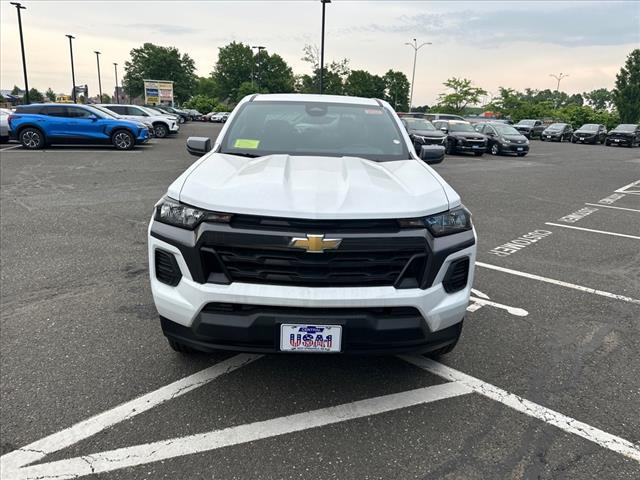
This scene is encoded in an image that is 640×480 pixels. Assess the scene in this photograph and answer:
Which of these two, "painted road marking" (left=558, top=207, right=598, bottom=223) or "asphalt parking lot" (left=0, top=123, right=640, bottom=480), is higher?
"painted road marking" (left=558, top=207, right=598, bottom=223)

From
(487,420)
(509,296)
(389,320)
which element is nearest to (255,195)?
(389,320)

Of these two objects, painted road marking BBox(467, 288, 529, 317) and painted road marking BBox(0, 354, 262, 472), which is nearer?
painted road marking BBox(0, 354, 262, 472)

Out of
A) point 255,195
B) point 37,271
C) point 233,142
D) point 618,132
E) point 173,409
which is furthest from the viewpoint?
point 618,132

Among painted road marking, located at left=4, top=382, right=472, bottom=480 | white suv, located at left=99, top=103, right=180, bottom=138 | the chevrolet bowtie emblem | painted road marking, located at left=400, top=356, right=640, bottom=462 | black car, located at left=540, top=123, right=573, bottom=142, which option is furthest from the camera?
black car, located at left=540, top=123, right=573, bottom=142

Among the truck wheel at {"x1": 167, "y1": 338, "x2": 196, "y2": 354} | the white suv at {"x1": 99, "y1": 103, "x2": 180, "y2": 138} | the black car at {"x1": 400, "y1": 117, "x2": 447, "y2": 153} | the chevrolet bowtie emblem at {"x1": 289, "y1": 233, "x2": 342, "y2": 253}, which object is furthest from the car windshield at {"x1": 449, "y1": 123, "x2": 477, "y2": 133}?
the chevrolet bowtie emblem at {"x1": 289, "y1": 233, "x2": 342, "y2": 253}

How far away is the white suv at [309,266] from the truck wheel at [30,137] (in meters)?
16.8

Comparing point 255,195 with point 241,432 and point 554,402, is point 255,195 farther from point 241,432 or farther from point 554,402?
point 554,402

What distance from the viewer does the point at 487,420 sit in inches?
104

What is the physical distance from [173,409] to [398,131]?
280 centimetres

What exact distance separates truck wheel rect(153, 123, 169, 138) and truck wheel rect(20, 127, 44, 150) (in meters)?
9.24

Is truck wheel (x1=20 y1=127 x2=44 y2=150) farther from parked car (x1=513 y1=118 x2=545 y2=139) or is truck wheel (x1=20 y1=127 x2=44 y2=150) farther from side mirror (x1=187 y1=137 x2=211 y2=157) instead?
parked car (x1=513 y1=118 x2=545 y2=139)

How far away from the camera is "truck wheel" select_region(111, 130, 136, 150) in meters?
17.3

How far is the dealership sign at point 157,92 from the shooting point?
58.8m

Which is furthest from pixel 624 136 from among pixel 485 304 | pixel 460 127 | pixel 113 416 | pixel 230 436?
pixel 113 416
